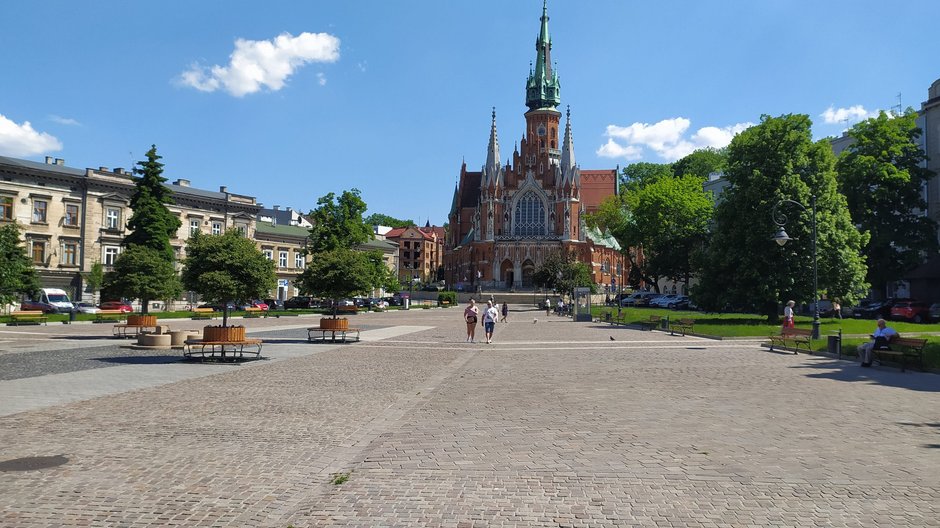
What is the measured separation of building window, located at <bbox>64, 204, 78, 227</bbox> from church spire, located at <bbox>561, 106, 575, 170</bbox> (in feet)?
218

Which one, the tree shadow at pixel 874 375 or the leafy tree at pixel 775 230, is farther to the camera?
the leafy tree at pixel 775 230

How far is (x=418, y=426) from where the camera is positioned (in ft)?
29.0

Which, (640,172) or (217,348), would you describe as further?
(640,172)

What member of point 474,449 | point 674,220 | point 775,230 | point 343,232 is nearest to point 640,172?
point 674,220

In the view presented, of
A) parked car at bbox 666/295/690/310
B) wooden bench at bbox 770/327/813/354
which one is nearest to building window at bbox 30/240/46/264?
wooden bench at bbox 770/327/813/354

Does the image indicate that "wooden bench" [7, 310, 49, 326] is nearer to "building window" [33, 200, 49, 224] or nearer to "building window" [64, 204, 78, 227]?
"building window" [33, 200, 49, 224]

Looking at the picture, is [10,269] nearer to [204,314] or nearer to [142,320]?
[142,320]

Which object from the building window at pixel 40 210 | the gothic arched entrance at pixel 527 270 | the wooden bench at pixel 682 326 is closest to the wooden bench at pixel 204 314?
the building window at pixel 40 210

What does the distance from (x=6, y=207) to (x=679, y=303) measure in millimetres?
57443

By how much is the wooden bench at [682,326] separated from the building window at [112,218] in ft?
159

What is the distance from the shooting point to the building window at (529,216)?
9788 cm

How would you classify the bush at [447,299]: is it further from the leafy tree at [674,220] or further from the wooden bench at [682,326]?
the wooden bench at [682,326]

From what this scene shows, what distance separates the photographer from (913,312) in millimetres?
36469

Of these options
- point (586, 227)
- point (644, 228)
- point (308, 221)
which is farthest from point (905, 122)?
point (308, 221)
